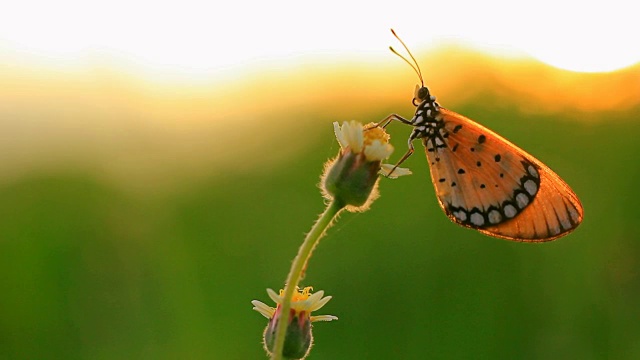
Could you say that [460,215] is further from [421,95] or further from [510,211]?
[421,95]

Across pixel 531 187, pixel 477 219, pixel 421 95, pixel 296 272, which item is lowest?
pixel 296 272

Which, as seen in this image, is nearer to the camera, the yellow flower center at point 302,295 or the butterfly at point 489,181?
the yellow flower center at point 302,295

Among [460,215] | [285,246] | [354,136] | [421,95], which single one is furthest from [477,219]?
[285,246]

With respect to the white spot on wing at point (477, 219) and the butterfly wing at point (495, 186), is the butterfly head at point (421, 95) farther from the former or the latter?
the white spot on wing at point (477, 219)

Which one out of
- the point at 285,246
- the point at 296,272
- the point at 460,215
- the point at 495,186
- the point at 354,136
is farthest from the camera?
the point at 285,246

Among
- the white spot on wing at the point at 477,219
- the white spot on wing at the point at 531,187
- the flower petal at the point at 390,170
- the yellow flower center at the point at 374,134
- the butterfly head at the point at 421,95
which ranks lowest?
the white spot on wing at the point at 477,219

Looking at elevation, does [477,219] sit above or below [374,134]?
below

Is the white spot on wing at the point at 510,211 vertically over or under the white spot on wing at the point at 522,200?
under

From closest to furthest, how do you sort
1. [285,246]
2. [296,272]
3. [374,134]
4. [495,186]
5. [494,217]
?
[296,272] → [374,134] → [494,217] → [495,186] → [285,246]

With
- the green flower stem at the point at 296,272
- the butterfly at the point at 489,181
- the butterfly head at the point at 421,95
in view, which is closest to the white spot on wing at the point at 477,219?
the butterfly at the point at 489,181
